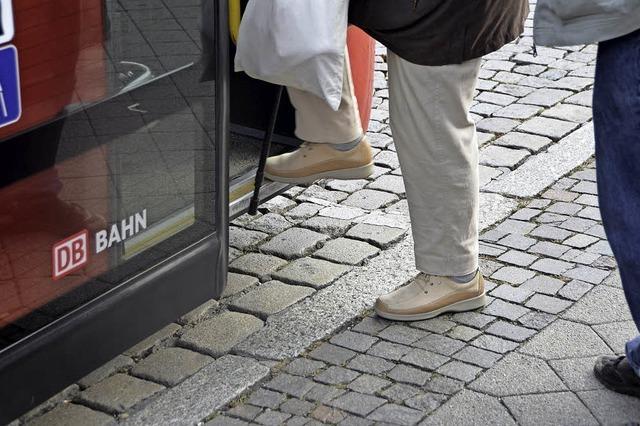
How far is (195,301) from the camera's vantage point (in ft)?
11.5

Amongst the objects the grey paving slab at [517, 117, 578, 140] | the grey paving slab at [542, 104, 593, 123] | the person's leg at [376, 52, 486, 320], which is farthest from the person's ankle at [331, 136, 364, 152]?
the grey paving slab at [542, 104, 593, 123]

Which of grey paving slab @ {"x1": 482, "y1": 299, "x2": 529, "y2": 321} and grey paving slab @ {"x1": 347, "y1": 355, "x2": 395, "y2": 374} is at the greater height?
grey paving slab @ {"x1": 482, "y1": 299, "x2": 529, "y2": 321}

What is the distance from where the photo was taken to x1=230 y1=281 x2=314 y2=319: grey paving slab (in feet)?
12.6

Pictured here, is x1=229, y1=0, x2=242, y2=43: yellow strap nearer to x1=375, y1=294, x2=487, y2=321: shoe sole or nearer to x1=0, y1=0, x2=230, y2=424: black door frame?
x1=0, y1=0, x2=230, y2=424: black door frame

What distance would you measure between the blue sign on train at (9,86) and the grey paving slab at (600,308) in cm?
185

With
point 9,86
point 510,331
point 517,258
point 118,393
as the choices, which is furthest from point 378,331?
point 9,86

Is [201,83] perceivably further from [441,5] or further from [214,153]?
[441,5]

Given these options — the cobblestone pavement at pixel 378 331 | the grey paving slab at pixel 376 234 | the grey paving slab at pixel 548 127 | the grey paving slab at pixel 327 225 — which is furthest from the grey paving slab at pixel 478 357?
the grey paving slab at pixel 548 127

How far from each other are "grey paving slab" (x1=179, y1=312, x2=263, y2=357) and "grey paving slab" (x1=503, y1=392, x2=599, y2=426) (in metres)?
0.85

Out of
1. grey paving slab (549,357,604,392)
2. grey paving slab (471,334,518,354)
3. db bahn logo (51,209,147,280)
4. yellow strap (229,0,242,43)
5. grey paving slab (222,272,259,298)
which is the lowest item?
grey paving slab (222,272,259,298)

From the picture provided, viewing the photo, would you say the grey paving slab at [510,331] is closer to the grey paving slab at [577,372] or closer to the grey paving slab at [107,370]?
the grey paving slab at [577,372]

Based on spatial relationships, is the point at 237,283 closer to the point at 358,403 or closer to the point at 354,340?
the point at 354,340

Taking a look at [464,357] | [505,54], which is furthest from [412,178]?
[505,54]

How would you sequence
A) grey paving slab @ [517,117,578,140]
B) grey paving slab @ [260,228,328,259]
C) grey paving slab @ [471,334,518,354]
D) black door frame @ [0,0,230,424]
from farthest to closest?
grey paving slab @ [517,117,578,140] < grey paving slab @ [260,228,328,259] < grey paving slab @ [471,334,518,354] < black door frame @ [0,0,230,424]
